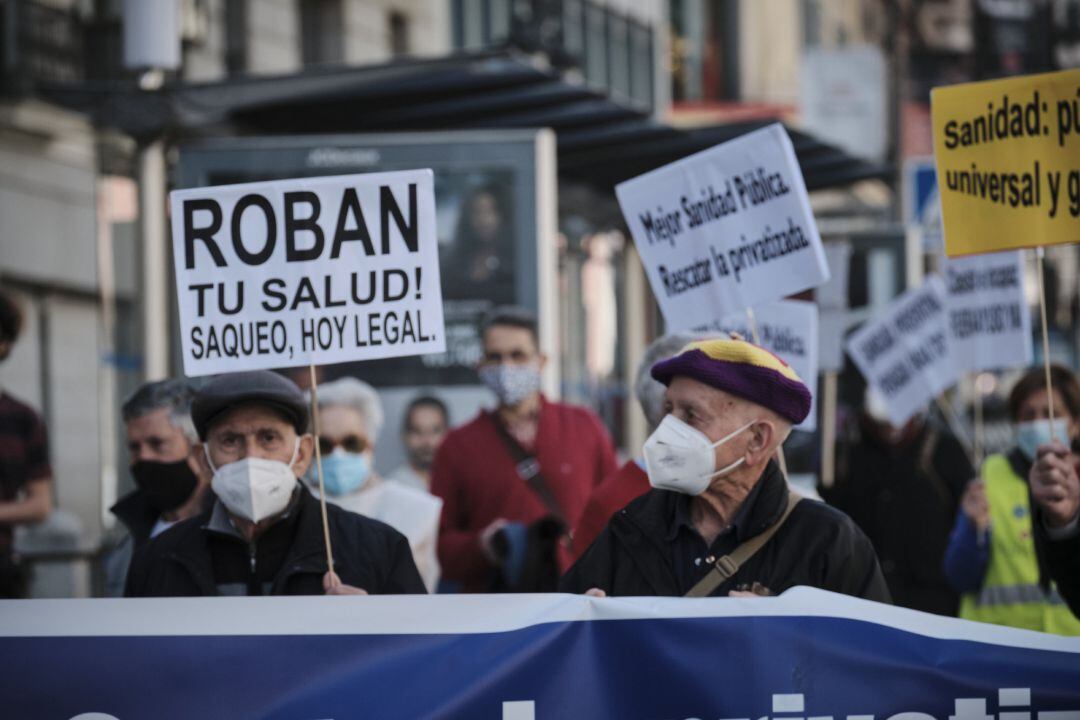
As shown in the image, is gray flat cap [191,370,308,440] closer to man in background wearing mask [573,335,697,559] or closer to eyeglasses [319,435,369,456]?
man in background wearing mask [573,335,697,559]

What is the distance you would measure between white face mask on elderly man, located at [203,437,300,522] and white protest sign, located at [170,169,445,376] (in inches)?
13.3

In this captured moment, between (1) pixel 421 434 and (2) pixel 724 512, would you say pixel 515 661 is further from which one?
(1) pixel 421 434

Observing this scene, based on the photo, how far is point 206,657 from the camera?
191 inches

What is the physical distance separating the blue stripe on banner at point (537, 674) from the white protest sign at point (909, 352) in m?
5.64

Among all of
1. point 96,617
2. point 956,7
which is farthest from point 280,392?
point 956,7

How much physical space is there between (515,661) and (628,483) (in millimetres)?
1842

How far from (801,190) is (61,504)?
44.8ft

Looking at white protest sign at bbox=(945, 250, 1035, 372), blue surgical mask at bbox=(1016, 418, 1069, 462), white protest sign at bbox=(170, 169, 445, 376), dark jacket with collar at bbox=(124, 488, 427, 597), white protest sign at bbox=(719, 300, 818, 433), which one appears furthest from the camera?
white protest sign at bbox=(945, 250, 1035, 372)

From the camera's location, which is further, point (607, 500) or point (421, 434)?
point (421, 434)

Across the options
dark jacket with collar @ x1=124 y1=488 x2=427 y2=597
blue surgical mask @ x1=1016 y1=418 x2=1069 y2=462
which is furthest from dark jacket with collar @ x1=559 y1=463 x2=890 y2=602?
blue surgical mask @ x1=1016 y1=418 x2=1069 y2=462

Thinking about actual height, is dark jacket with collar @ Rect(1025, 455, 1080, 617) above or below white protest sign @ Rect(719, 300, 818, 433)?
below

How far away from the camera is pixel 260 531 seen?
5953 millimetres

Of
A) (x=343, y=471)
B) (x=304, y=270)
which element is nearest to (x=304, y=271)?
(x=304, y=270)

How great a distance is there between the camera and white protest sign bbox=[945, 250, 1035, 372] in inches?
390
